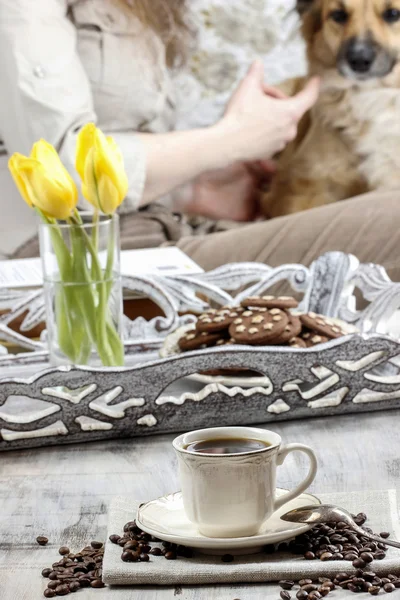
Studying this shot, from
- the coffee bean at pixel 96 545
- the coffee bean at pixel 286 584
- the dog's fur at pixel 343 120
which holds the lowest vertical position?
the dog's fur at pixel 343 120

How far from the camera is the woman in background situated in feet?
5.55

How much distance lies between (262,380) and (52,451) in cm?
23

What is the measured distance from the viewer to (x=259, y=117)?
223 cm

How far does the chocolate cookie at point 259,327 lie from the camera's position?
2.99 ft

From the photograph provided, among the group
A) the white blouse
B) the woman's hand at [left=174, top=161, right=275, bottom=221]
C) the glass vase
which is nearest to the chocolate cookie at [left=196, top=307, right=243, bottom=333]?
the glass vase

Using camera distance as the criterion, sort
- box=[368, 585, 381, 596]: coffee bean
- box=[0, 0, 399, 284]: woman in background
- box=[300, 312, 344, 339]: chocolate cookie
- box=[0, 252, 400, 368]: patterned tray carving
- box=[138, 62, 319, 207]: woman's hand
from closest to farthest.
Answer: box=[368, 585, 381, 596]: coffee bean, box=[300, 312, 344, 339]: chocolate cookie, box=[0, 252, 400, 368]: patterned tray carving, box=[0, 0, 399, 284]: woman in background, box=[138, 62, 319, 207]: woman's hand

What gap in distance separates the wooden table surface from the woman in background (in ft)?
2.54

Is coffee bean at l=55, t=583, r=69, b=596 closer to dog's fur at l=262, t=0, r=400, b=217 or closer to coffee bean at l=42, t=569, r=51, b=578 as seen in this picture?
coffee bean at l=42, t=569, r=51, b=578

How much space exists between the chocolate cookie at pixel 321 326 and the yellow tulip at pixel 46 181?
0.96 feet

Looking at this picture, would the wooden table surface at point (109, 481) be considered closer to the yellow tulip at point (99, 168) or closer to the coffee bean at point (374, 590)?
the coffee bean at point (374, 590)

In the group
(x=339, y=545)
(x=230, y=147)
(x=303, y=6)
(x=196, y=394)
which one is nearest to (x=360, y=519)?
(x=339, y=545)

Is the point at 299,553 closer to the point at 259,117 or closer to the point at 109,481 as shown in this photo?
the point at 109,481

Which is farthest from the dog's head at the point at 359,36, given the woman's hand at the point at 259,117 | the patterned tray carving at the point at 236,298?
the patterned tray carving at the point at 236,298

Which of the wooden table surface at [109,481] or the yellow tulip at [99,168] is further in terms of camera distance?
the yellow tulip at [99,168]
